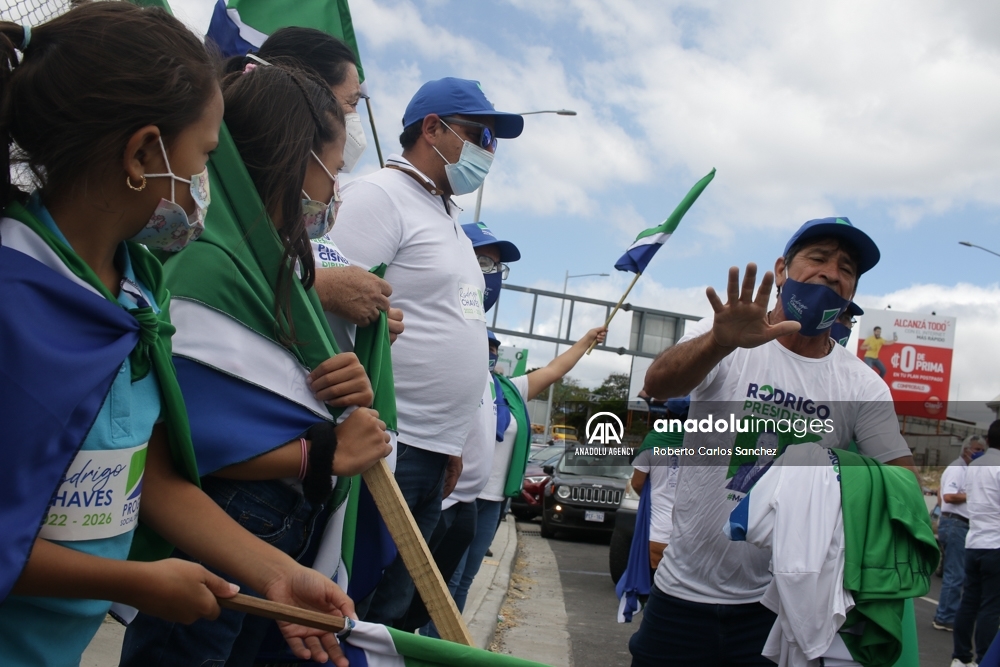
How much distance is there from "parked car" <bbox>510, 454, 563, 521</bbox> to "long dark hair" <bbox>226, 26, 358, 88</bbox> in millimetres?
16879

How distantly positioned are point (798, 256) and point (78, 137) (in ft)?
8.66

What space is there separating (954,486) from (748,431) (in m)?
8.59

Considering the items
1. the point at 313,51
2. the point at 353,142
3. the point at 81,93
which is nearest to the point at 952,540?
the point at 353,142

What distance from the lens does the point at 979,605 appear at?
785 cm

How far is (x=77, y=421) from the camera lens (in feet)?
4.72

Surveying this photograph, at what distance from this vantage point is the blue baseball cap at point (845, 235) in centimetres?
334

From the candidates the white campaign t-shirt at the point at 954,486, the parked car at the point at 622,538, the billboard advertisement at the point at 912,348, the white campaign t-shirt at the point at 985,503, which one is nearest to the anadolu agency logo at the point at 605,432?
the parked car at the point at 622,538

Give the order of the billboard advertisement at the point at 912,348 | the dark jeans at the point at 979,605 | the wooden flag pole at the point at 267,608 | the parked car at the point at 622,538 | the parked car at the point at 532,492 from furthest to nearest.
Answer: the billboard advertisement at the point at 912,348 → the parked car at the point at 532,492 → the parked car at the point at 622,538 → the dark jeans at the point at 979,605 → the wooden flag pole at the point at 267,608

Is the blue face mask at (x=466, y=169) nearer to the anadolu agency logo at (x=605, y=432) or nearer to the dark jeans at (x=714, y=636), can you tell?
the dark jeans at (x=714, y=636)

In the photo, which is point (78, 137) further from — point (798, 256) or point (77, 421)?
point (798, 256)

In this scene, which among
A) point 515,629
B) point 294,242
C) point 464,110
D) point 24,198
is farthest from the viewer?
point 515,629

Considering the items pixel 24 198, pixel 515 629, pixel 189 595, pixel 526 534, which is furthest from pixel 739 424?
pixel 526 534

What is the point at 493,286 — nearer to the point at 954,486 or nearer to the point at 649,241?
the point at 649,241

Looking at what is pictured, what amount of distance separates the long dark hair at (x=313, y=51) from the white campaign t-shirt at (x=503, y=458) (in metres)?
3.37
